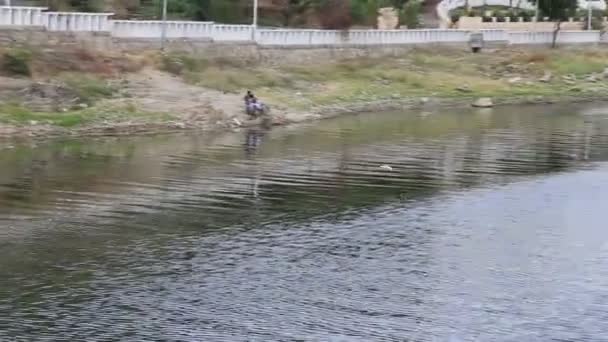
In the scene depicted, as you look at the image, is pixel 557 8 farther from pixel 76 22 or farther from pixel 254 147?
pixel 254 147

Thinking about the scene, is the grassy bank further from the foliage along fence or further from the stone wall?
the foliage along fence

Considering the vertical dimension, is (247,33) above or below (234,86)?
above

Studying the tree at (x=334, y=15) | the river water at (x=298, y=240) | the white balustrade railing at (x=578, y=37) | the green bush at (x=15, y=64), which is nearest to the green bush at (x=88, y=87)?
the green bush at (x=15, y=64)

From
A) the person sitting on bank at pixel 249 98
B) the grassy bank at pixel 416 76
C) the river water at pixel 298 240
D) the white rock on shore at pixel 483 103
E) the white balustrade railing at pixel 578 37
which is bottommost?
the river water at pixel 298 240

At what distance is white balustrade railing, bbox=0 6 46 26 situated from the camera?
52250 mm

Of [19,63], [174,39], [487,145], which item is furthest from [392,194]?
[174,39]

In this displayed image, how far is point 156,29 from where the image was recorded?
59.8 meters

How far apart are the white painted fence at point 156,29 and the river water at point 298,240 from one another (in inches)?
432

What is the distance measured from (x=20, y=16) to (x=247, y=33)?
16.1 metres

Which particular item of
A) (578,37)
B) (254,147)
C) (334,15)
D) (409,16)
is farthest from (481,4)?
(254,147)

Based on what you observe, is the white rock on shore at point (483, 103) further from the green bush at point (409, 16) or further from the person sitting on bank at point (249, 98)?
the person sitting on bank at point (249, 98)

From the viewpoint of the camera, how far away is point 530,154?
49.2 meters

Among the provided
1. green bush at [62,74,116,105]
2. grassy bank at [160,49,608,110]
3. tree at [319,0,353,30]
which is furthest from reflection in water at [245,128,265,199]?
tree at [319,0,353,30]

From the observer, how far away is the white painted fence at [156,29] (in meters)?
57.9
